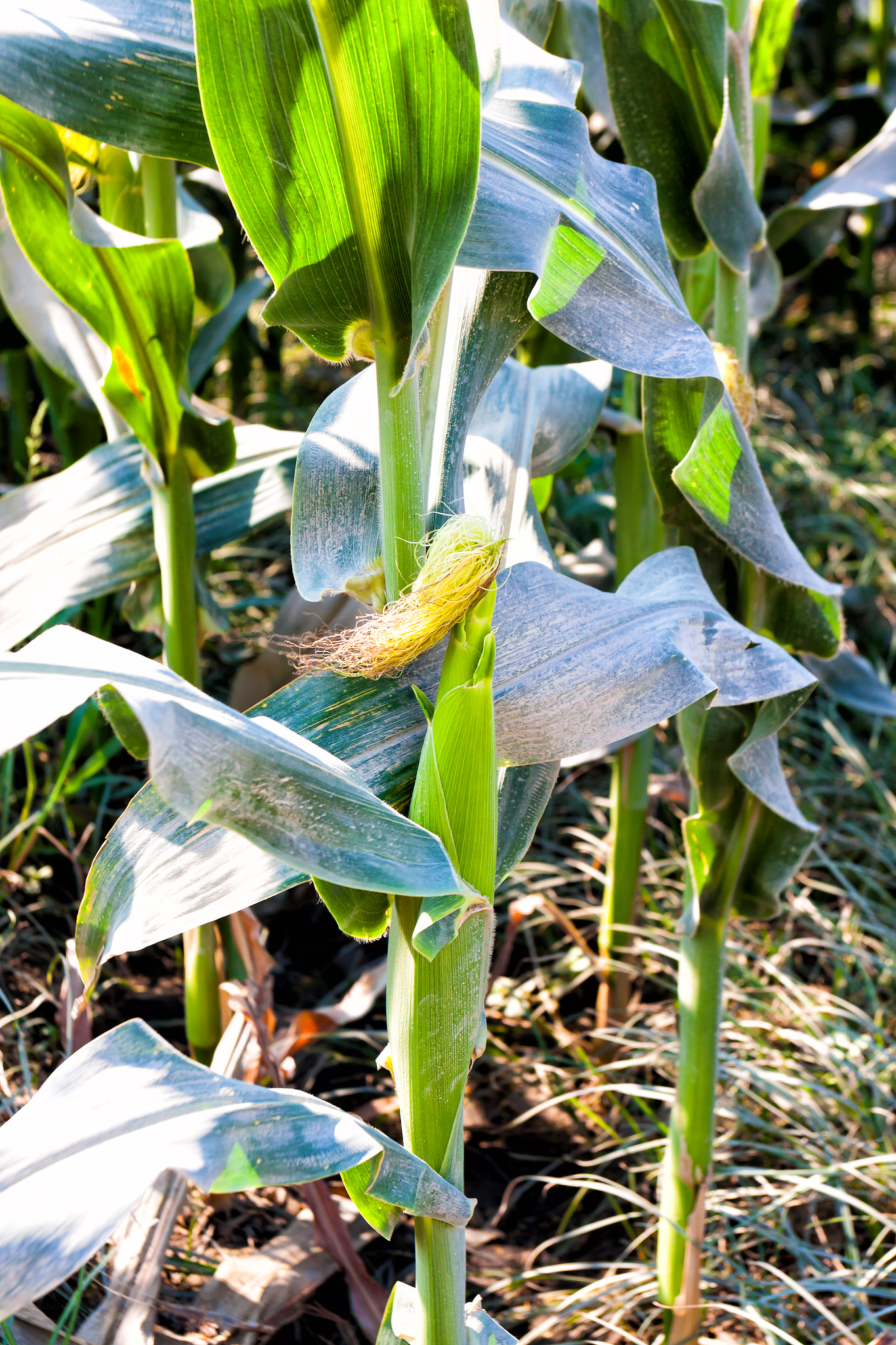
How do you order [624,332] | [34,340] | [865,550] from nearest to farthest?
[624,332], [34,340], [865,550]

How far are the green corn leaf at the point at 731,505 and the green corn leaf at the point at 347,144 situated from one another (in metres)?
0.22

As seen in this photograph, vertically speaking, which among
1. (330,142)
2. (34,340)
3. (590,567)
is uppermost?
(330,142)

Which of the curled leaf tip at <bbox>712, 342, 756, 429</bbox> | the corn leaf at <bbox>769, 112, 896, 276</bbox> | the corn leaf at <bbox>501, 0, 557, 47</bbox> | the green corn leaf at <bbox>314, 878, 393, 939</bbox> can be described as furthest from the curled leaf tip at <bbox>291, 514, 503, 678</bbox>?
the corn leaf at <bbox>769, 112, 896, 276</bbox>

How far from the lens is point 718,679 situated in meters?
0.62

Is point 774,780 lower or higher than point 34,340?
lower

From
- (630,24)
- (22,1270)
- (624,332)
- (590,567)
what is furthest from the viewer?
(590,567)

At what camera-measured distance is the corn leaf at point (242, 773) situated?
0.37 metres

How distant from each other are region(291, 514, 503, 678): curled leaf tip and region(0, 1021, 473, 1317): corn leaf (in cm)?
19

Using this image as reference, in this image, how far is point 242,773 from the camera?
0.39m

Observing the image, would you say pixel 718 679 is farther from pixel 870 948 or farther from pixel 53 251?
pixel 870 948

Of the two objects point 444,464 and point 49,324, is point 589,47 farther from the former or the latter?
point 444,464

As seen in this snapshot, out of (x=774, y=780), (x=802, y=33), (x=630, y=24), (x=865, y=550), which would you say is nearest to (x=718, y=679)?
(x=774, y=780)

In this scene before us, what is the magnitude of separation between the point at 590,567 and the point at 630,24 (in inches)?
23.9

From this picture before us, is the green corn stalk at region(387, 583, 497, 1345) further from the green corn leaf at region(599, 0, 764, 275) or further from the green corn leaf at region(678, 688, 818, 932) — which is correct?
the green corn leaf at region(599, 0, 764, 275)
